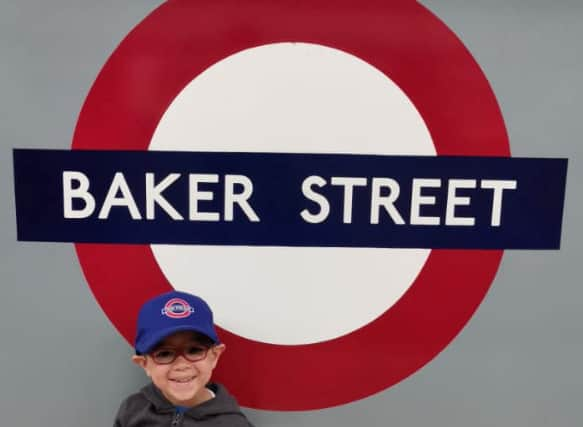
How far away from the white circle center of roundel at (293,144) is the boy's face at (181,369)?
0.11m

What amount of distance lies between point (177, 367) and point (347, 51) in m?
0.63

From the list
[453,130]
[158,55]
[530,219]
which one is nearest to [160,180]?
[158,55]

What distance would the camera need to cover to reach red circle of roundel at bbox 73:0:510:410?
993 millimetres

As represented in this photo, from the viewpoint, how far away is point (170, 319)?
0.94 m

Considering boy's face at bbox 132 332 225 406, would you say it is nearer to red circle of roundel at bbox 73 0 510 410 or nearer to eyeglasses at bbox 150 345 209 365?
eyeglasses at bbox 150 345 209 365

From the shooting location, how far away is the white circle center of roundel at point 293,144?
100 centimetres

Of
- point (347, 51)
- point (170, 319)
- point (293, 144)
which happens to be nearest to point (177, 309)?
point (170, 319)

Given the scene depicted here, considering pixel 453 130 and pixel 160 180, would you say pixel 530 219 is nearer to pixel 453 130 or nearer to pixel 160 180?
pixel 453 130

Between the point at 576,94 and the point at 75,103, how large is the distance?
2.99 feet

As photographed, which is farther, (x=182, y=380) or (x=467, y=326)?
(x=467, y=326)

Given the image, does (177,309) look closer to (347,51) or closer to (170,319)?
(170,319)

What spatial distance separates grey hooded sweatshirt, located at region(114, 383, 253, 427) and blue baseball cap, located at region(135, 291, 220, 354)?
122mm

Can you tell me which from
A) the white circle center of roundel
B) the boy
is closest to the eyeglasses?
the boy

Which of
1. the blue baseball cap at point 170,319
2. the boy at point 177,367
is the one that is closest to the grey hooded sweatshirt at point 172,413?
the boy at point 177,367
